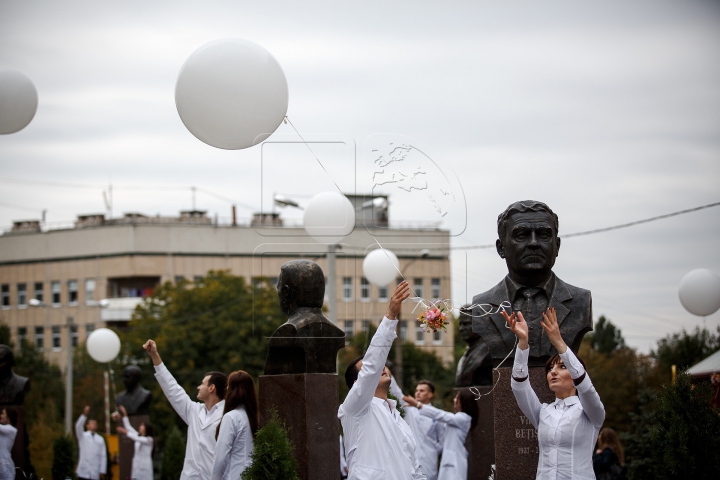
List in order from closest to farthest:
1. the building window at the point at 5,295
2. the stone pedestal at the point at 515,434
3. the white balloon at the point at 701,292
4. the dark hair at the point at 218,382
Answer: the stone pedestal at the point at 515,434, the dark hair at the point at 218,382, the white balloon at the point at 701,292, the building window at the point at 5,295

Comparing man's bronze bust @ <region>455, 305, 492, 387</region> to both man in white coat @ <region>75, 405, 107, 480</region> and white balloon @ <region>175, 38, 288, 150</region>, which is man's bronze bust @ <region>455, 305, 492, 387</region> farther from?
man in white coat @ <region>75, 405, 107, 480</region>

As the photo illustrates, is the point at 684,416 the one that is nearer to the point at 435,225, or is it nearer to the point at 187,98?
the point at 435,225

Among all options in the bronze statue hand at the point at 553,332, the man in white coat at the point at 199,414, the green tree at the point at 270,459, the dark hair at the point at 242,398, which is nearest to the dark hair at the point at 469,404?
the man in white coat at the point at 199,414

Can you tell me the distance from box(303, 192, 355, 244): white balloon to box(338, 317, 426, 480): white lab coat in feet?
18.8

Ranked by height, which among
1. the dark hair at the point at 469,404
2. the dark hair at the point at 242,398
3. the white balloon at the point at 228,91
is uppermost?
the white balloon at the point at 228,91

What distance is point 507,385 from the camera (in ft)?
25.6

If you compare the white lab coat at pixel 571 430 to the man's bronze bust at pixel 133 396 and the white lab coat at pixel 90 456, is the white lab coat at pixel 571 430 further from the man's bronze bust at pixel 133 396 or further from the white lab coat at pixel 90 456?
the white lab coat at pixel 90 456

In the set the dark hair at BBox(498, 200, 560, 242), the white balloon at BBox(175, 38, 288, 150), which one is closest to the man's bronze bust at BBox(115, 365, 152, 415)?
the white balloon at BBox(175, 38, 288, 150)

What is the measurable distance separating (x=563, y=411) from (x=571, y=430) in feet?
0.58

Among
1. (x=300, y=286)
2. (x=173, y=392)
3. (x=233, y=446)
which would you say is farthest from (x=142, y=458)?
(x=233, y=446)

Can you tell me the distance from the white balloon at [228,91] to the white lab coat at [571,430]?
9.32 feet

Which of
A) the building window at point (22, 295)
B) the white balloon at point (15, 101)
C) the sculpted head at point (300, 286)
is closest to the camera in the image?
the sculpted head at point (300, 286)

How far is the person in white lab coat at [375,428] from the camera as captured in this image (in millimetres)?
6105

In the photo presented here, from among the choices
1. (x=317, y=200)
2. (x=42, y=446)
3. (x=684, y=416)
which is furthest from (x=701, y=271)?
(x=42, y=446)
